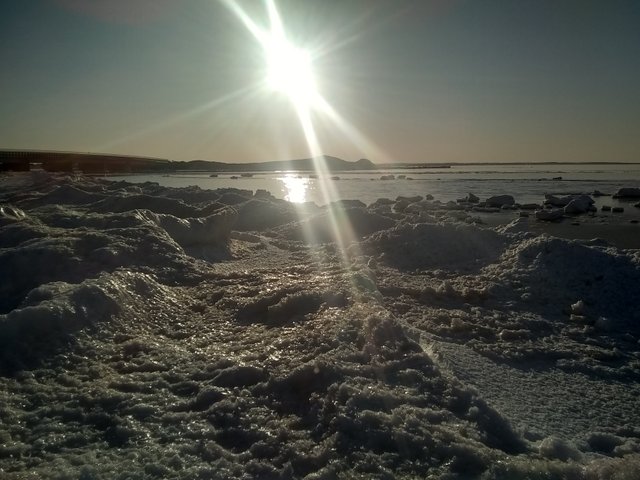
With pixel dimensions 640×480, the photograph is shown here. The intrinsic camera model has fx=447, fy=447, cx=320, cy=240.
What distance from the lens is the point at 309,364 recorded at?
3.58m

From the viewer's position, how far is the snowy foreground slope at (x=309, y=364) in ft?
8.79

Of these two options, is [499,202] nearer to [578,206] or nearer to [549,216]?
[578,206]

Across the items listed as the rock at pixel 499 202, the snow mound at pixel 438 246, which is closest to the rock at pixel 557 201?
the rock at pixel 499 202

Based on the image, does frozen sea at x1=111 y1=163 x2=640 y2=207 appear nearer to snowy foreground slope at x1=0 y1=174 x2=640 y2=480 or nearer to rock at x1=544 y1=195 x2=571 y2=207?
rock at x1=544 y1=195 x2=571 y2=207

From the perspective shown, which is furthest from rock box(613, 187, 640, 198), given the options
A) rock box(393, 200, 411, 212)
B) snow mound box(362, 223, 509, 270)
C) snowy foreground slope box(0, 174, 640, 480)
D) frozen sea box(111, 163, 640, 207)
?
snowy foreground slope box(0, 174, 640, 480)

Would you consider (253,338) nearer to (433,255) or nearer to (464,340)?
(464,340)

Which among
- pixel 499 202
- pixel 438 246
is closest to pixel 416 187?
pixel 499 202

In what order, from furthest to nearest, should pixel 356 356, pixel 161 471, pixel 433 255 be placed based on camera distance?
pixel 433 255
pixel 356 356
pixel 161 471

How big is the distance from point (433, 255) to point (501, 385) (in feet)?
15.6

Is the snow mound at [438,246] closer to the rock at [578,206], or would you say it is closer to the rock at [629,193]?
the rock at [578,206]

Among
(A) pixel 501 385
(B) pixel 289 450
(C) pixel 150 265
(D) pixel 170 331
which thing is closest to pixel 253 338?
(D) pixel 170 331

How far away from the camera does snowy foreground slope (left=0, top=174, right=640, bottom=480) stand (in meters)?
2.68

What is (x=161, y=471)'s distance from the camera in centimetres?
250

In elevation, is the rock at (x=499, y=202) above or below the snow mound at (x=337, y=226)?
above
